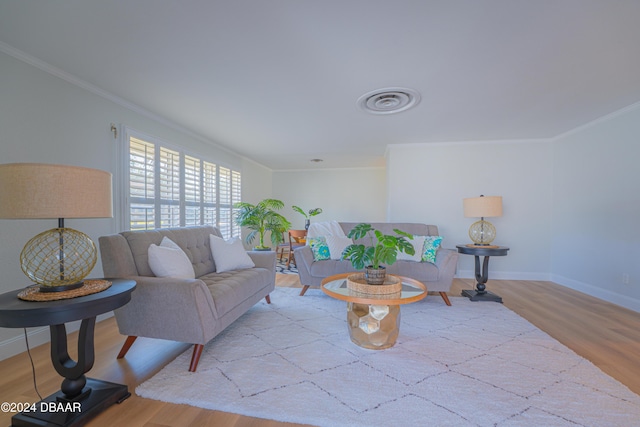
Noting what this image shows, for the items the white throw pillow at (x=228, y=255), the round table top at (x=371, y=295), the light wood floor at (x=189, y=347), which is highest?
the white throw pillow at (x=228, y=255)

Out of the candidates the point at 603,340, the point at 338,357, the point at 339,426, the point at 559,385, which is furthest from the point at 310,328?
the point at 603,340

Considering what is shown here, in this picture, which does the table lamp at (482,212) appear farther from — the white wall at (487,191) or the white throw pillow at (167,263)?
the white throw pillow at (167,263)

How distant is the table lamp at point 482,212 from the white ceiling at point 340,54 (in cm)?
104

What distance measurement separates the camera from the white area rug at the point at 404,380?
54.5 inches

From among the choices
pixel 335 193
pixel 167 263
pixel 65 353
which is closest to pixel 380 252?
pixel 167 263

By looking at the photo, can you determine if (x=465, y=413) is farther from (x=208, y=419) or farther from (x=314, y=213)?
(x=314, y=213)

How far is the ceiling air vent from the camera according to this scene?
2608 mm

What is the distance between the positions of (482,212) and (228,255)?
313 cm

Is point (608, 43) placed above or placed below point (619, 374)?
above

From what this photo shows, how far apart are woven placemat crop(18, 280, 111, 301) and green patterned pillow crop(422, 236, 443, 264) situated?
312 cm

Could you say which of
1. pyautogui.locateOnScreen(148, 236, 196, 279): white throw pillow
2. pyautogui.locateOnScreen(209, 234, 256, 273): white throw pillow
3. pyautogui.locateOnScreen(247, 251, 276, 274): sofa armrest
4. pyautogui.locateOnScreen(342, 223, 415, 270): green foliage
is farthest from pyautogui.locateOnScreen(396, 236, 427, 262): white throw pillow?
pyautogui.locateOnScreen(148, 236, 196, 279): white throw pillow

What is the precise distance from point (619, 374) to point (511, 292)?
1.94m

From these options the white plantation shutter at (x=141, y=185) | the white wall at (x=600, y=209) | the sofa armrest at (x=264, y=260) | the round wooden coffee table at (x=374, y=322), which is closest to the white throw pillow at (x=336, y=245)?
the sofa armrest at (x=264, y=260)

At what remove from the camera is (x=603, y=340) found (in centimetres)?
222
